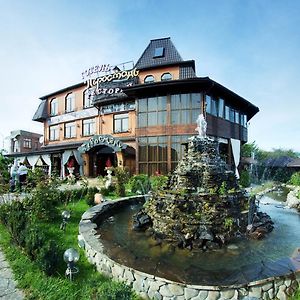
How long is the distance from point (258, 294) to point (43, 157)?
25.9m

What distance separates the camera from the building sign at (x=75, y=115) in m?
25.2

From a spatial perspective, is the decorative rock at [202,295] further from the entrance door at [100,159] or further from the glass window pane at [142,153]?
the entrance door at [100,159]

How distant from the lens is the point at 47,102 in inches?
1206

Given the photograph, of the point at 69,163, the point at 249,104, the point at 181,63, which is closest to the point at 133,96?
the point at 181,63

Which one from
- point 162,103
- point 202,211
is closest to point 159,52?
point 162,103

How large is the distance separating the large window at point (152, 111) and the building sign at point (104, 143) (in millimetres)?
2309

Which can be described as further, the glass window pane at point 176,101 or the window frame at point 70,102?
the window frame at point 70,102

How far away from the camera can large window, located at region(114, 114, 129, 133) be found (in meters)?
22.9

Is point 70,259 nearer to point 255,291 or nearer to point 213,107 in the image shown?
point 255,291

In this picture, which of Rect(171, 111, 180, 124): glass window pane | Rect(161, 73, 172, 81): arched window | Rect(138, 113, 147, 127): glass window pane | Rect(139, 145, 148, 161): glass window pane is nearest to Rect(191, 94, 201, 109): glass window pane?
Rect(171, 111, 180, 124): glass window pane

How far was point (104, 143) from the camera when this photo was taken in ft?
67.4

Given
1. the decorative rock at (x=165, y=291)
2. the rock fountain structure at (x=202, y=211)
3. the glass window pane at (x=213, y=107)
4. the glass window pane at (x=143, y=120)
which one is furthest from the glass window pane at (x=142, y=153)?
the decorative rock at (x=165, y=291)

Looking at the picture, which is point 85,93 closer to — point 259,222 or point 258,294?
point 259,222

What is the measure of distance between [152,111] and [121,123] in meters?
4.26
